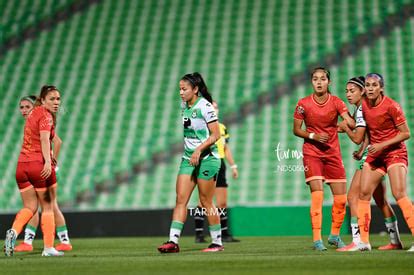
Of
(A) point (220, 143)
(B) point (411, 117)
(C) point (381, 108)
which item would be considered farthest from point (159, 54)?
(C) point (381, 108)

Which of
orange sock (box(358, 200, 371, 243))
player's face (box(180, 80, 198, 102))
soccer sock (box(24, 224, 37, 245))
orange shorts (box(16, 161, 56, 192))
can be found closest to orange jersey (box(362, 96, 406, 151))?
orange sock (box(358, 200, 371, 243))

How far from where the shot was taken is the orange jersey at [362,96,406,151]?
10.3m

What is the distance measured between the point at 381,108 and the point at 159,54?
13.7 m

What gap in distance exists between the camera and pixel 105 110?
22.3 meters

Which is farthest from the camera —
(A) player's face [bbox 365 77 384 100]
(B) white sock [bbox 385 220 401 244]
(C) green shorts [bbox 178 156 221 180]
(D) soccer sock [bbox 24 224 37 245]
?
(D) soccer sock [bbox 24 224 37 245]

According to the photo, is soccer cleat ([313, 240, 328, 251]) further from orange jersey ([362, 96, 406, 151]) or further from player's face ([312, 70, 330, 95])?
player's face ([312, 70, 330, 95])

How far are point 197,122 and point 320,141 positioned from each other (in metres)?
1.45

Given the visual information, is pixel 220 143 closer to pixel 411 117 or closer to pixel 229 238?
pixel 229 238

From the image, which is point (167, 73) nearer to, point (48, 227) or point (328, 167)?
point (328, 167)

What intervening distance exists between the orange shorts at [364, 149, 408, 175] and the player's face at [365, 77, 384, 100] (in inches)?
25.4

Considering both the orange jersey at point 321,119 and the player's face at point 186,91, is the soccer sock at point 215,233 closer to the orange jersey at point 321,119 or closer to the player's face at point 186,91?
the orange jersey at point 321,119

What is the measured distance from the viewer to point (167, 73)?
2303 centimetres

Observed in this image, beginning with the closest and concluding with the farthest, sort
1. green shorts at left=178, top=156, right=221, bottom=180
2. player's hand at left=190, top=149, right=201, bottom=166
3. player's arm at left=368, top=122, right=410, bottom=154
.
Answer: player's arm at left=368, top=122, right=410, bottom=154
player's hand at left=190, top=149, right=201, bottom=166
green shorts at left=178, top=156, right=221, bottom=180

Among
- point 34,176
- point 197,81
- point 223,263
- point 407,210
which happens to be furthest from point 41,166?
point 407,210
